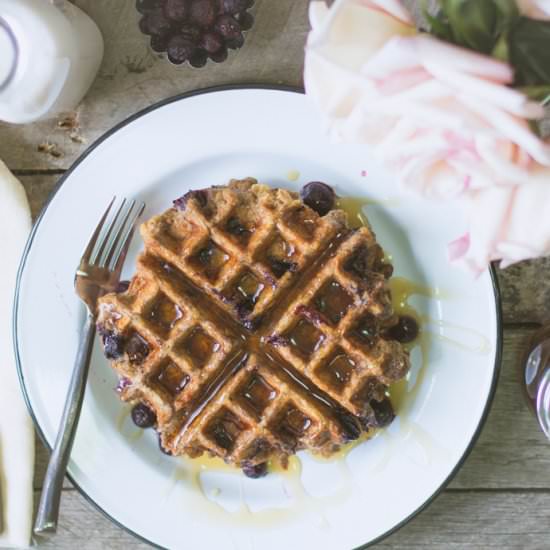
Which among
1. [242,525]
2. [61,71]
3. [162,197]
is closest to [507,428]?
[242,525]

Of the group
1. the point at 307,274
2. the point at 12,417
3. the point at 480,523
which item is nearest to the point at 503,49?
the point at 307,274

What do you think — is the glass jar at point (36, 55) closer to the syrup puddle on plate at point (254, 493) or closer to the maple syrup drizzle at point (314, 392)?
the maple syrup drizzle at point (314, 392)

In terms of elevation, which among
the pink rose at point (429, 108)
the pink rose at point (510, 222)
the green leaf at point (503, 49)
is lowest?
the pink rose at point (510, 222)

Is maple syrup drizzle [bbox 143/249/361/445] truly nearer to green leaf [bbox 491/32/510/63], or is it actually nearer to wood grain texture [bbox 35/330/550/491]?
wood grain texture [bbox 35/330/550/491]

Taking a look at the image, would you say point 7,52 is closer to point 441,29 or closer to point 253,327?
point 253,327

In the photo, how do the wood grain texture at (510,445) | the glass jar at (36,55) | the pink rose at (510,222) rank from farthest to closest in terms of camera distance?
the wood grain texture at (510,445), the glass jar at (36,55), the pink rose at (510,222)

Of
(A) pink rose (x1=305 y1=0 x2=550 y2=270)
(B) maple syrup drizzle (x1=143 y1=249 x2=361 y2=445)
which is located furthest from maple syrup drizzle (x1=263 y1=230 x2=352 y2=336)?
(A) pink rose (x1=305 y1=0 x2=550 y2=270)

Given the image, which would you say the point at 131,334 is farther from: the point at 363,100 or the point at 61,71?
the point at 363,100

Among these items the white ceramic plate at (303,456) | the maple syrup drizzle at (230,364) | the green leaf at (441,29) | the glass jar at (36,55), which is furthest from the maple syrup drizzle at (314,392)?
the green leaf at (441,29)
